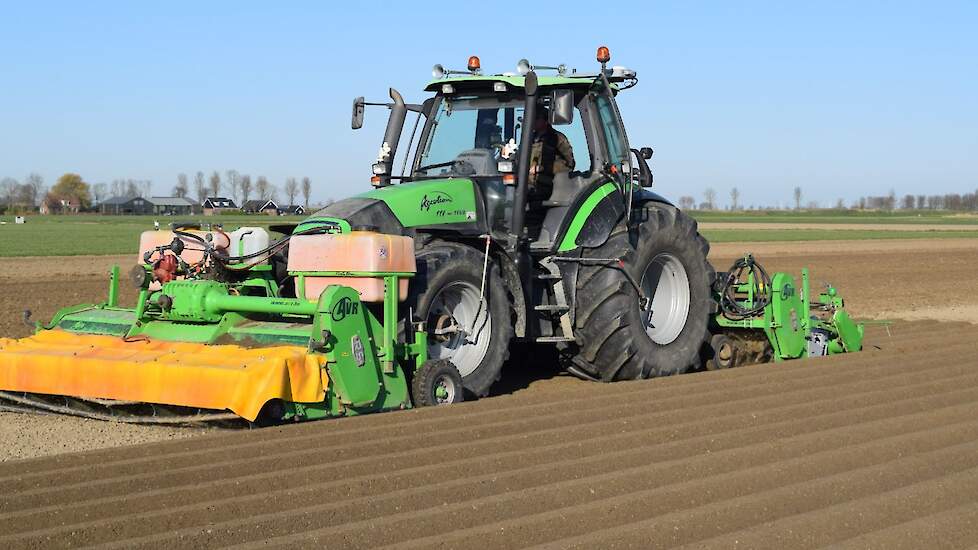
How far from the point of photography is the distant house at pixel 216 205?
8547 mm

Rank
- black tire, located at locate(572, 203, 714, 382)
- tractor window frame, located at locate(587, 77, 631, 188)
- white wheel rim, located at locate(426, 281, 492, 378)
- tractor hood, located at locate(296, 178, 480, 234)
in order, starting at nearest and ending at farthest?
tractor hood, located at locate(296, 178, 480, 234)
white wheel rim, located at locate(426, 281, 492, 378)
black tire, located at locate(572, 203, 714, 382)
tractor window frame, located at locate(587, 77, 631, 188)

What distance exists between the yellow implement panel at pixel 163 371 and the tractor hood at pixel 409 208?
47.2 inches

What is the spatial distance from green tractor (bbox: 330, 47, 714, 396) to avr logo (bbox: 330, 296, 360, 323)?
64 centimetres

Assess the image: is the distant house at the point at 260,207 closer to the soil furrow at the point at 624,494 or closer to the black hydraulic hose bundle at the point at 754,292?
the black hydraulic hose bundle at the point at 754,292

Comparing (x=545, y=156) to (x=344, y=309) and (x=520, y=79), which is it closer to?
(x=520, y=79)

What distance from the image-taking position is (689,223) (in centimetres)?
978

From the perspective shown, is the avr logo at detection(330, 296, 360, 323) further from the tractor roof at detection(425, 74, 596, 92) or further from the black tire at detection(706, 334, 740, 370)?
the black tire at detection(706, 334, 740, 370)

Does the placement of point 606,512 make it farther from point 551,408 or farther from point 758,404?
point 758,404

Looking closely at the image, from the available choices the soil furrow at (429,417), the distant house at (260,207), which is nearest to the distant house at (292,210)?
the distant house at (260,207)

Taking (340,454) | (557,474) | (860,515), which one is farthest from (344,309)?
(860,515)

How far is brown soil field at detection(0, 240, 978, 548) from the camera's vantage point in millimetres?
4859

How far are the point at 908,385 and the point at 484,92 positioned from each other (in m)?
3.86

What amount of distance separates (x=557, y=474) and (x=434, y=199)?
3.06m

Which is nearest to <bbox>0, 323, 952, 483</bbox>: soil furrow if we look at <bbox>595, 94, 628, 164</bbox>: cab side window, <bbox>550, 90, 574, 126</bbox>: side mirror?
<bbox>595, 94, 628, 164</bbox>: cab side window
